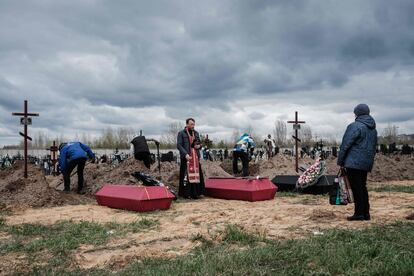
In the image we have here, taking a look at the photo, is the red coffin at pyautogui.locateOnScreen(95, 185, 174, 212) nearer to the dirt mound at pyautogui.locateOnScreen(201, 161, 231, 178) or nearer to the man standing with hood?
the man standing with hood

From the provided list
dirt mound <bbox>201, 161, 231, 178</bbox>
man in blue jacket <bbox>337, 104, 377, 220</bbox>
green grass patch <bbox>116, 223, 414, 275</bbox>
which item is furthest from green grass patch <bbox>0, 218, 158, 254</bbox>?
dirt mound <bbox>201, 161, 231, 178</bbox>

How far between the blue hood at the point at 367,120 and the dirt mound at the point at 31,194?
22.9ft

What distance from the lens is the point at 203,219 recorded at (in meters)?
7.62

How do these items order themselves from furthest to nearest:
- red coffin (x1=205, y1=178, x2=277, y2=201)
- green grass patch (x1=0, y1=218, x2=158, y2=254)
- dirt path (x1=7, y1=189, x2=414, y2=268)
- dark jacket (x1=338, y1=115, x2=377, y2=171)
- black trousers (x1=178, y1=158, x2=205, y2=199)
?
1. black trousers (x1=178, y1=158, x2=205, y2=199)
2. red coffin (x1=205, y1=178, x2=277, y2=201)
3. dark jacket (x1=338, y1=115, x2=377, y2=171)
4. green grass patch (x1=0, y1=218, x2=158, y2=254)
5. dirt path (x1=7, y1=189, x2=414, y2=268)

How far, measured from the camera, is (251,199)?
34.8 feet

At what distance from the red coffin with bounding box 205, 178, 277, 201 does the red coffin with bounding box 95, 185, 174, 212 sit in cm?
221

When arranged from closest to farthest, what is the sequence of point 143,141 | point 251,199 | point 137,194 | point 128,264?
1. point 128,264
2. point 137,194
3. point 251,199
4. point 143,141

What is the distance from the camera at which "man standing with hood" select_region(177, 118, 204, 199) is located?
11109mm

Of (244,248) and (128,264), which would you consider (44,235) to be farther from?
(244,248)

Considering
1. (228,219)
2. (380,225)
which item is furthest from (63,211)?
(380,225)

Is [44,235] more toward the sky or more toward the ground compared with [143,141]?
more toward the ground

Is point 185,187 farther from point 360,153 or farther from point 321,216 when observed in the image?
point 360,153

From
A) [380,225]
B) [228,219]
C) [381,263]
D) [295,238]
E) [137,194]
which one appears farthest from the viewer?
[137,194]

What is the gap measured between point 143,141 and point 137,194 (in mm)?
4235
